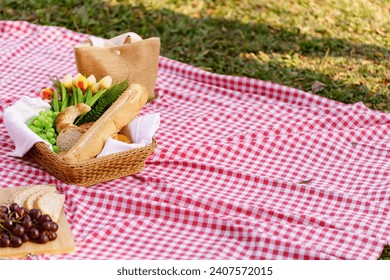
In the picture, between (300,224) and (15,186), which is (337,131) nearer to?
(300,224)

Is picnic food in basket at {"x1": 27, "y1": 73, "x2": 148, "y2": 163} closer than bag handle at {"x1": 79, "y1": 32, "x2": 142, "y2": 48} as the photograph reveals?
Yes

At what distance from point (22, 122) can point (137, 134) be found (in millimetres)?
651

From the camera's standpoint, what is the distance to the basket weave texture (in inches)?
185

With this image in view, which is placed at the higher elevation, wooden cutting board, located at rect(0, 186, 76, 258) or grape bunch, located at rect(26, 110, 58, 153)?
grape bunch, located at rect(26, 110, 58, 153)

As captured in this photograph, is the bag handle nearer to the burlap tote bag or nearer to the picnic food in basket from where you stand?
the burlap tote bag

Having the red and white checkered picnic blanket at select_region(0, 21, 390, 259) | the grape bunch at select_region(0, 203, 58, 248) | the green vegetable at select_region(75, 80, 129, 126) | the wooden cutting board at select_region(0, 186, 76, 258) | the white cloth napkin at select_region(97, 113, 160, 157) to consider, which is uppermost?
the green vegetable at select_region(75, 80, 129, 126)

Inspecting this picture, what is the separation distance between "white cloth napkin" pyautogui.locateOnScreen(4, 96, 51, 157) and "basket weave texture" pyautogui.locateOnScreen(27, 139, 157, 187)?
0.05 m

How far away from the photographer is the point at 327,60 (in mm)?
6766

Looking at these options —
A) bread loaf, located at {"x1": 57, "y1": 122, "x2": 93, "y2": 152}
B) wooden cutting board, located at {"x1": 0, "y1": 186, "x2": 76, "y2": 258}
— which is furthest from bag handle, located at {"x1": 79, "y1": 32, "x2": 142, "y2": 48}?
wooden cutting board, located at {"x1": 0, "y1": 186, "x2": 76, "y2": 258}

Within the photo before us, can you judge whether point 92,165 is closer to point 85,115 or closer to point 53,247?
point 85,115

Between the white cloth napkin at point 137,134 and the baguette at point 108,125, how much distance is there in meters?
0.04

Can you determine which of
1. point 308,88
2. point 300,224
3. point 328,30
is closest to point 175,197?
point 300,224

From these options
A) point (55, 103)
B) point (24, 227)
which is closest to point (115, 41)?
point (55, 103)

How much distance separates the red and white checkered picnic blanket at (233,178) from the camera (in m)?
4.44
